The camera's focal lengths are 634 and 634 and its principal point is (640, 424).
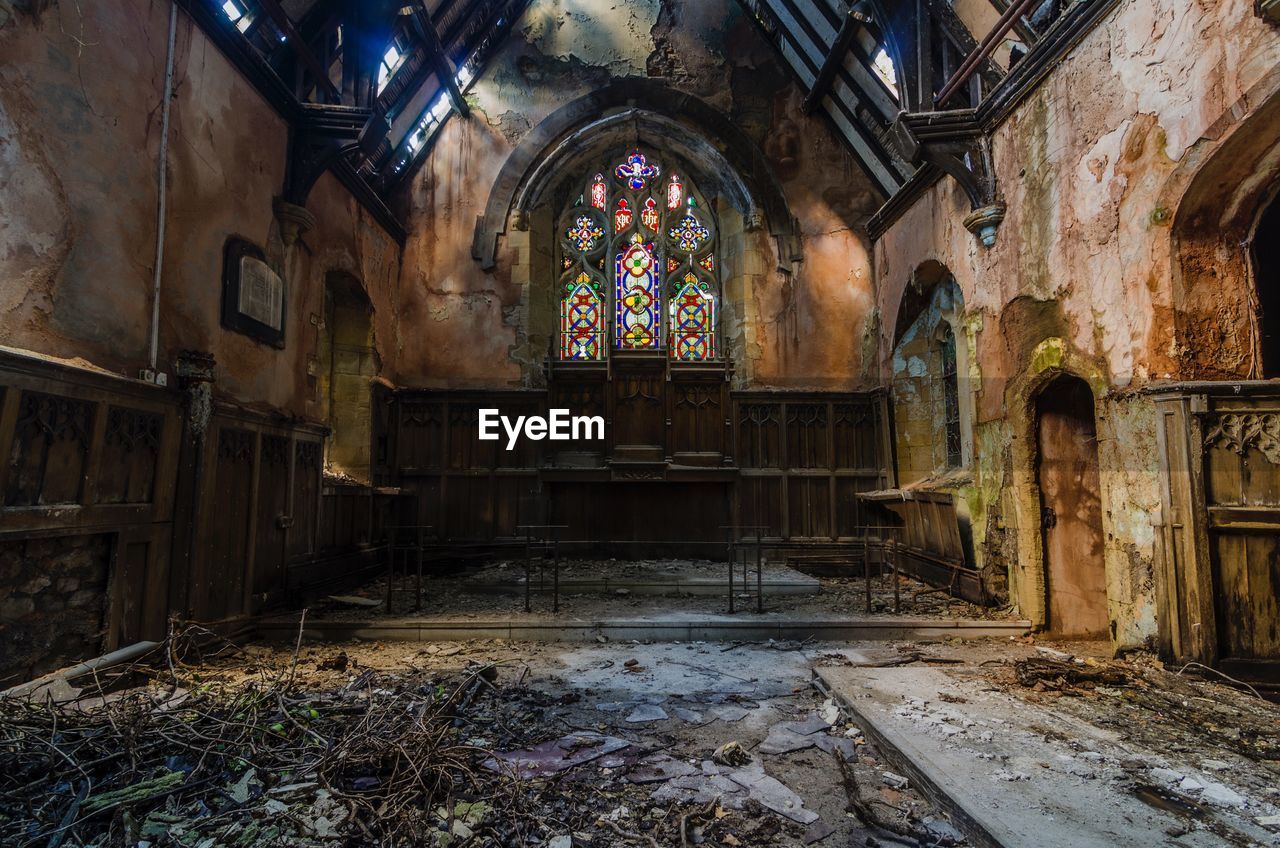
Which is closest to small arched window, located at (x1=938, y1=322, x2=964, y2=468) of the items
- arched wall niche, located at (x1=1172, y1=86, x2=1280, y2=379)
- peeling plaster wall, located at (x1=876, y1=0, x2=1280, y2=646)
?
peeling plaster wall, located at (x1=876, y1=0, x2=1280, y2=646)

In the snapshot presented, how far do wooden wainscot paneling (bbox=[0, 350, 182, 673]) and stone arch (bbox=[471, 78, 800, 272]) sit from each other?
20.2 feet

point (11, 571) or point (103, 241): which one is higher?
point (103, 241)

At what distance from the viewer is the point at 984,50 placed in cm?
587

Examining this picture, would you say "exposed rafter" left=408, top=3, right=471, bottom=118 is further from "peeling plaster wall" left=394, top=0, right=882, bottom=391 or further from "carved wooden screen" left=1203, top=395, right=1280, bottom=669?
"carved wooden screen" left=1203, top=395, right=1280, bottom=669

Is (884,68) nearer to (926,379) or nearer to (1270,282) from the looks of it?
(926,379)

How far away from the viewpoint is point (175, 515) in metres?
4.84

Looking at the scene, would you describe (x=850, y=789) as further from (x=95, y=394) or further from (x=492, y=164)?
(x=492, y=164)

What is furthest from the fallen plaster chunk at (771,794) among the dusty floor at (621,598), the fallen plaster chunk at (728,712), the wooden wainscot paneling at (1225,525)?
the wooden wainscot paneling at (1225,525)

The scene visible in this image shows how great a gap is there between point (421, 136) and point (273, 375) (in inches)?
199

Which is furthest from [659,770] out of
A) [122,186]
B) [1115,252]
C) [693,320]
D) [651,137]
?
[651,137]

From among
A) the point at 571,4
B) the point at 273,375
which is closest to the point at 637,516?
the point at 273,375

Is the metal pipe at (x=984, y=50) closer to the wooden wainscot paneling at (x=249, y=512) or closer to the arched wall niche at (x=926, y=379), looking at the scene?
the arched wall niche at (x=926, y=379)

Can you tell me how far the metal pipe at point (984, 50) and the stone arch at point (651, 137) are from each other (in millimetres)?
3282

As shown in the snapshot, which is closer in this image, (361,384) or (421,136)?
(361,384)
